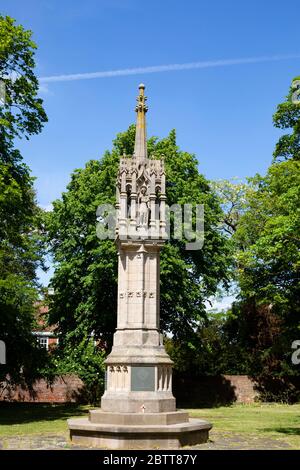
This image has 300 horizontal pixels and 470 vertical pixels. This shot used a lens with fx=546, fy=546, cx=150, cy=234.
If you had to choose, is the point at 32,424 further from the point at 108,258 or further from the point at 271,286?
the point at 271,286

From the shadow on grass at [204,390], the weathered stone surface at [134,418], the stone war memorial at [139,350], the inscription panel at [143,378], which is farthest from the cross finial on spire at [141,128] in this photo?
the shadow on grass at [204,390]

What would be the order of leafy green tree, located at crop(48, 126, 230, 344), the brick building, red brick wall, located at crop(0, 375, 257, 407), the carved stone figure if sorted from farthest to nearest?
red brick wall, located at crop(0, 375, 257, 407) < the brick building < leafy green tree, located at crop(48, 126, 230, 344) < the carved stone figure

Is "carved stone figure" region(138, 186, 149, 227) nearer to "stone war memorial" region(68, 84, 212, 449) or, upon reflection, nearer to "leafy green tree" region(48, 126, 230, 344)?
"stone war memorial" region(68, 84, 212, 449)

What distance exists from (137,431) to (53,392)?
2248 centimetres

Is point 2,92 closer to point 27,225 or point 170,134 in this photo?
point 27,225

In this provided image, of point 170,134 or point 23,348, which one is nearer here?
point 23,348

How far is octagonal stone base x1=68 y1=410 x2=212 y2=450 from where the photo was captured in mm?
12695

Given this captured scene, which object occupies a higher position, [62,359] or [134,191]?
[134,191]

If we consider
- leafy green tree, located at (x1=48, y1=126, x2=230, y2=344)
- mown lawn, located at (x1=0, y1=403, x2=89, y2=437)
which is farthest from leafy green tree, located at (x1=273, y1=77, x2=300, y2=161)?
mown lawn, located at (x1=0, y1=403, x2=89, y2=437)

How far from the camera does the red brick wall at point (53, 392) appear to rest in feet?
110

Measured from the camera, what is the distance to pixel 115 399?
14562 millimetres

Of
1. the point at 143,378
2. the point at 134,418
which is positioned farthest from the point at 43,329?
the point at 134,418
